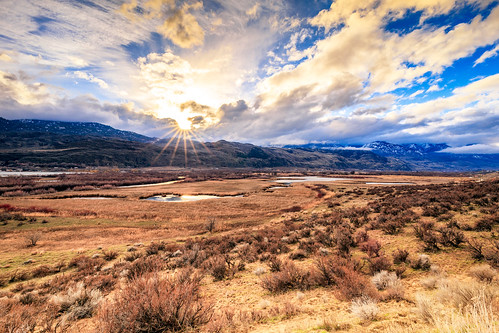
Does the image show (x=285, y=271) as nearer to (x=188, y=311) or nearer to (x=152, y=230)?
(x=188, y=311)

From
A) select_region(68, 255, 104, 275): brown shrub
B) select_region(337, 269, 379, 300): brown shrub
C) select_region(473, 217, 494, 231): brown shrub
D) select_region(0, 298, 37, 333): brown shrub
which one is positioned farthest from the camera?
select_region(68, 255, 104, 275): brown shrub

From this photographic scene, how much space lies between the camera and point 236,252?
12766mm

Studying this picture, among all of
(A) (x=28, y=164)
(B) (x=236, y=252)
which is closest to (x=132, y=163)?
(A) (x=28, y=164)

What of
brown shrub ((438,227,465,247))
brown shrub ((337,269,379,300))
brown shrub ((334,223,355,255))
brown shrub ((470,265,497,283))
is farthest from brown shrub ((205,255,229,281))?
brown shrub ((438,227,465,247))

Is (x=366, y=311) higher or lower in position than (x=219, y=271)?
higher

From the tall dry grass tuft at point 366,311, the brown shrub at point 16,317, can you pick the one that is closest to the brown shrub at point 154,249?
the brown shrub at point 16,317

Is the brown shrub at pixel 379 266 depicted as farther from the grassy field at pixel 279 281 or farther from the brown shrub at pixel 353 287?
the brown shrub at pixel 353 287

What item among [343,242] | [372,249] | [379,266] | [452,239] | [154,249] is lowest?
[154,249]

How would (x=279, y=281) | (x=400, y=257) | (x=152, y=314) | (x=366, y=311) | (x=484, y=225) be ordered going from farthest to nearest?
(x=484, y=225) → (x=400, y=257) → (x=279, y=281) → (x=152, y=314) → (x=366, y=311)

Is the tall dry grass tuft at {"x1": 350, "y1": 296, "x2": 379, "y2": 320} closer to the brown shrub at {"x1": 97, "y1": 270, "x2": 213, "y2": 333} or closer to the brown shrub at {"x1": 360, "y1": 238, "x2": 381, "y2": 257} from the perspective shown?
the brown shrub at {"x1": 97, "y1": 270, "x2": 213, "y2": 333}

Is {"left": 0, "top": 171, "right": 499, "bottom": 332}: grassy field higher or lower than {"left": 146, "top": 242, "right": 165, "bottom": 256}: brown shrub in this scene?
higher

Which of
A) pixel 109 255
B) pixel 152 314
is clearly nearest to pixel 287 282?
pixel 152 314

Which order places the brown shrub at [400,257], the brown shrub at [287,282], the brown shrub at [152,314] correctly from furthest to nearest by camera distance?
the brown shrub at [400,257]
the brown shrub at [287,282]
the brown shrub at [152,314]

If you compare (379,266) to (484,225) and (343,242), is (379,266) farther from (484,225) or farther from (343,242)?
(484,225)
